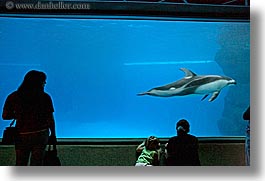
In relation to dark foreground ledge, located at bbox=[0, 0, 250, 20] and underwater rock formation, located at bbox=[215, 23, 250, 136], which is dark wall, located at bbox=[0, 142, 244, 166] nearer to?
underwater rock formation, located at bbox=[215, 23, 250, 136]

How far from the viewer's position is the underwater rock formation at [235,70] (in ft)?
8.79

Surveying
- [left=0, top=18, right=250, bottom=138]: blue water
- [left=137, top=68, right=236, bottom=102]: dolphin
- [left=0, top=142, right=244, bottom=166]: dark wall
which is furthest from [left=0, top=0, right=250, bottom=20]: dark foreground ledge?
[left=0, top=142, right=244, bottom=166]: dark wall

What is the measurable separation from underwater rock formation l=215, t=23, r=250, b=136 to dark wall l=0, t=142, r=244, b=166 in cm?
10

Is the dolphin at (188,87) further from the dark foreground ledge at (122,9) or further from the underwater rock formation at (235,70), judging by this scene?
the dark foreground ledge at (122,9)

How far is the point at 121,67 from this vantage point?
2.68m

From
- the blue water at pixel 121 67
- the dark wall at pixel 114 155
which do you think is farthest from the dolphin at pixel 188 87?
the dark wall at pixel 114 155

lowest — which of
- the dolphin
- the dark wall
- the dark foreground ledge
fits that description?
the dark wall

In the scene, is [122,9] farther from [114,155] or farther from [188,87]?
[114,155]

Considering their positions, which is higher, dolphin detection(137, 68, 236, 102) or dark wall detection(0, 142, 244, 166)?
dolphin detection(137, 68, 236, 102)

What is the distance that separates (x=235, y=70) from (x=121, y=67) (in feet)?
2.16

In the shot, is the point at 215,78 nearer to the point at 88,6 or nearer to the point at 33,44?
the point at 88,6

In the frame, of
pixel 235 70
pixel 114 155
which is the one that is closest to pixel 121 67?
pixel 114 155

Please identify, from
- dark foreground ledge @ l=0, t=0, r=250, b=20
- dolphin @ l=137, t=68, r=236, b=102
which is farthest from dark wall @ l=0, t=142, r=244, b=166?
dark foreground ledge @ l=0, t=0, r=250, b=20

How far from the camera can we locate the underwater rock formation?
2.68 metres
